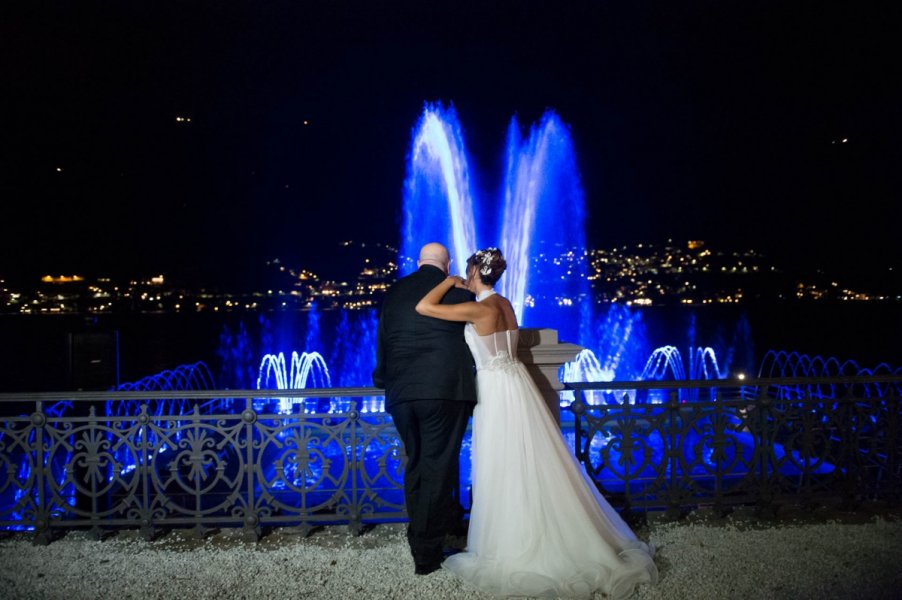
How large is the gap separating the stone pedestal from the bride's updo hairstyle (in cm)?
90

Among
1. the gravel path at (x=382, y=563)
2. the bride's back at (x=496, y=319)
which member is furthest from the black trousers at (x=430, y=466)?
the bride's back at (x=496, y=319)

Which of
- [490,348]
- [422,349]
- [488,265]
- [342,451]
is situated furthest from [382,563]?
[488,265]

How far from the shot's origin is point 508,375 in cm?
480

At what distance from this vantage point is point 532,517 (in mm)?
4539

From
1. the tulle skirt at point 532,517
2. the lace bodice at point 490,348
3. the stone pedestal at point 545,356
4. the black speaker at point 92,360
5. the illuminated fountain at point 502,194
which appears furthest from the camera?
the illuminated fountain at point 502,194

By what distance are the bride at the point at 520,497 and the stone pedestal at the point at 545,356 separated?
0.69m

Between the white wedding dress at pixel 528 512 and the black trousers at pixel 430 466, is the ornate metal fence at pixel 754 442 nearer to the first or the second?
the white wedding dress at pixel 528 512

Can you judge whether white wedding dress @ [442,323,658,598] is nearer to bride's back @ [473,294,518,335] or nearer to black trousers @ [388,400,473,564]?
bride's back @ [473,294,518,335]

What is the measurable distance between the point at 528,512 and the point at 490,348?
1201mm

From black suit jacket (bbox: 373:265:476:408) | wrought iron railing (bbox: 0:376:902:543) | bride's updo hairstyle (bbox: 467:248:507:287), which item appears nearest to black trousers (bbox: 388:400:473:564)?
black suit jacket (bbox: 373:265:476:408)

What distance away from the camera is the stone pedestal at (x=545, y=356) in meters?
5.56

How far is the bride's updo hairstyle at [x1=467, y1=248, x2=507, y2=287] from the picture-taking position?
4855mm

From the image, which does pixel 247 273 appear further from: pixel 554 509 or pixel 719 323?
pixel 554 509

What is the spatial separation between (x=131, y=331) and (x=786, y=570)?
8255 cm
